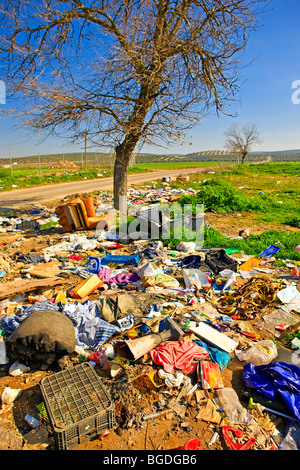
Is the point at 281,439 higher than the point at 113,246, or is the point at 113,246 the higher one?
the point at 113,246

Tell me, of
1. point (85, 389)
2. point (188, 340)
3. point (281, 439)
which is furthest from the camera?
point (188, 340)

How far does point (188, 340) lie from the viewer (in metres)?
3.20

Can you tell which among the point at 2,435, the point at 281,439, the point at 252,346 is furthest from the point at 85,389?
the point at 252,346

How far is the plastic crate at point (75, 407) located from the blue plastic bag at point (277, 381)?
127cm

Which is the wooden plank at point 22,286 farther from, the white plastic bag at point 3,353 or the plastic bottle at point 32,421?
the plastic bottle at point 32,421

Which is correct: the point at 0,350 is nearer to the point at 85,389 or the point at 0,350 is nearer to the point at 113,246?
the point at 85,389

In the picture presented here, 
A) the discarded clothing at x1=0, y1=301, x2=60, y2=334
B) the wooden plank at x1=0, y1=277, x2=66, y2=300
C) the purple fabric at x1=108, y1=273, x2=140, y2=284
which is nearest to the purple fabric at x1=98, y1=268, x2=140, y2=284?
the purple fabric at x1=108, y1=273, x2=140, y2=284

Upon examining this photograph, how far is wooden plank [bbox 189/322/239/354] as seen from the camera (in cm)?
311

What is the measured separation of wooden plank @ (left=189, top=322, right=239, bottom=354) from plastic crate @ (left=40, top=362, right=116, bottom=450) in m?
1.31

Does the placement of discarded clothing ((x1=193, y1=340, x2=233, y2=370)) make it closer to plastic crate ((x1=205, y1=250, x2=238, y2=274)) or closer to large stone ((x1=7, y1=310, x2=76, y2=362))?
large stone ((x1=7, y1=310, x2=76, y2=362))

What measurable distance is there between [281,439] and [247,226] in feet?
21.0

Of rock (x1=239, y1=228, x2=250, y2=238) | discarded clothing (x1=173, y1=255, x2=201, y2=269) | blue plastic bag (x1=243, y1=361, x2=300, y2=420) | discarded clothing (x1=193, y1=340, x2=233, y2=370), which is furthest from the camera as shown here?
rock (x1=239, y1=228, x2=250, y2=238)
